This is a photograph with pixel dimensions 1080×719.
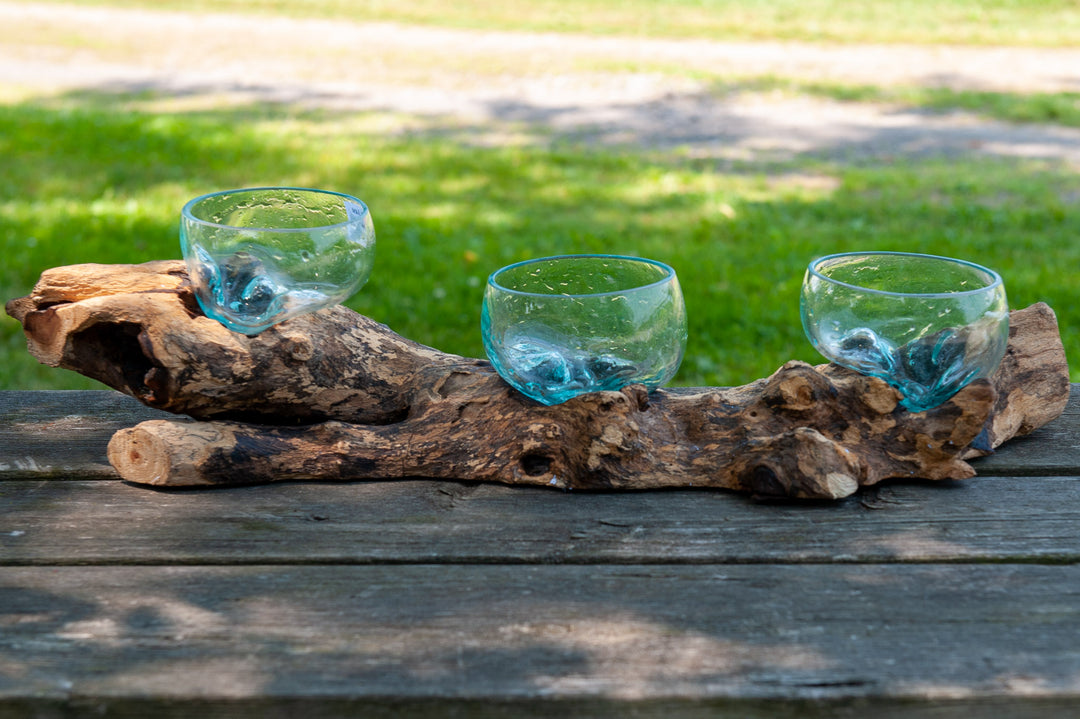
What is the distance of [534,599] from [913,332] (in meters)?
0.68

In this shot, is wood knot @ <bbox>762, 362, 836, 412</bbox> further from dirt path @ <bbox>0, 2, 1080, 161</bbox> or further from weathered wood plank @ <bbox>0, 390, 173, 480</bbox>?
dirt path @ <bbox>0, 2, 1080, 161</bbox>

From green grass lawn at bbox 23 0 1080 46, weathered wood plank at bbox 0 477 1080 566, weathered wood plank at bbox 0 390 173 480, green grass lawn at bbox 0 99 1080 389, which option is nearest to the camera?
weathered wood plank at bbox 0 477 1080 566

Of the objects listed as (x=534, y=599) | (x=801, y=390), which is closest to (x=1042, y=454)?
(x=801, y=390)

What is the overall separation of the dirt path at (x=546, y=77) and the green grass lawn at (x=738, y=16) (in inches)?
25.0

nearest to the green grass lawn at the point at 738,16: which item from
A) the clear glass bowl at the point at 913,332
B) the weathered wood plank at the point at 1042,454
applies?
the weathered wood plank at the point at 1042,454

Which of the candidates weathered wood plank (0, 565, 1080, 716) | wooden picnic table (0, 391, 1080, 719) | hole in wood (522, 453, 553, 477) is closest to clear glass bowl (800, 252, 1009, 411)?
wooden picnic table (0, 391, 1080, 719)

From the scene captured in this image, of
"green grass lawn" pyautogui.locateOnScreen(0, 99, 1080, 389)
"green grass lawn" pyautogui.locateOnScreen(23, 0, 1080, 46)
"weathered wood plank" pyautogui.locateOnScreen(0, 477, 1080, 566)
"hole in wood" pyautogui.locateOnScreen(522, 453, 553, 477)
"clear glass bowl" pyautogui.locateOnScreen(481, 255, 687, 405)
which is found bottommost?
"green grass lawn" pyautogui.locateOnScreen(0, 99, 1080, 389)

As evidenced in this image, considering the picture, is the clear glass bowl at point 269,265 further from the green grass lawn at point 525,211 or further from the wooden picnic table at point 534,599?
the green grass lawn at point 525,211

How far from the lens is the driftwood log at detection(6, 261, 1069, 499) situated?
1406 millimetres

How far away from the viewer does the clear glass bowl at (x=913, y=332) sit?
1.39m

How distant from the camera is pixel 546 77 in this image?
855cm

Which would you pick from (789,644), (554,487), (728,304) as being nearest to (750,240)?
(728,304)

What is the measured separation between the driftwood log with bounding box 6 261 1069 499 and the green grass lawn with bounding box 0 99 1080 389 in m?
1.79

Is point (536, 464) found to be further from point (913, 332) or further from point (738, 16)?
point (738, 16)
